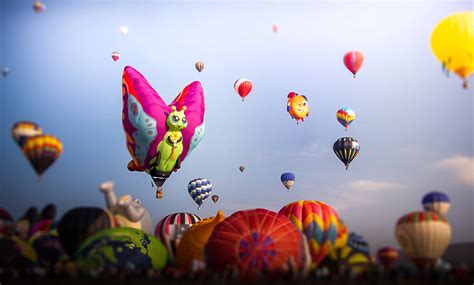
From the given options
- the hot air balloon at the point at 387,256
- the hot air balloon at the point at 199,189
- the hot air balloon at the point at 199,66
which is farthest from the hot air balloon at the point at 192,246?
the hot air balloon at the point at 199,189

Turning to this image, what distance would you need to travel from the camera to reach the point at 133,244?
12.4m

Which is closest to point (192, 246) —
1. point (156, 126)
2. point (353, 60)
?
point (156, 126)

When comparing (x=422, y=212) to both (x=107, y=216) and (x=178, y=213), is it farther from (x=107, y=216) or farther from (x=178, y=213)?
(x=178, y=213)

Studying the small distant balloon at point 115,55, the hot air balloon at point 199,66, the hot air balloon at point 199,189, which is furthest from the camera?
the hot air balloon at point 199,189

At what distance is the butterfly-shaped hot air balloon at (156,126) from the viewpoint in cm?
1894

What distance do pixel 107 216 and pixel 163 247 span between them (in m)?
1.63

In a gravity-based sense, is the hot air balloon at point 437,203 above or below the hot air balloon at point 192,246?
above

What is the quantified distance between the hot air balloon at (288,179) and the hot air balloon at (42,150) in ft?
60.1

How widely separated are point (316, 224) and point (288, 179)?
1658 cm

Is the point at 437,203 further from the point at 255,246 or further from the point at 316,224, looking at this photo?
the point at 255,246

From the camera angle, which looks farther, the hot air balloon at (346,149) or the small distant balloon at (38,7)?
the hot air balloon at (346,149)

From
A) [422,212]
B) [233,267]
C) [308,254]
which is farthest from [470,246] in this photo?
[233,267]

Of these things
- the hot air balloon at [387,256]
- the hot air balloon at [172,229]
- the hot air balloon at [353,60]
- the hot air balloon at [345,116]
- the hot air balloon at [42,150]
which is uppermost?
the hot air balloon at [353,60]

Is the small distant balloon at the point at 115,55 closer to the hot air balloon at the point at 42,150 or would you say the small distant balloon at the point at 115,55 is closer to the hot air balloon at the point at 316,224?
the hot air balloon at the point at 42,150
